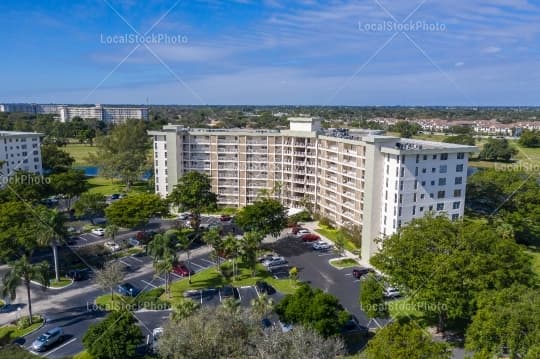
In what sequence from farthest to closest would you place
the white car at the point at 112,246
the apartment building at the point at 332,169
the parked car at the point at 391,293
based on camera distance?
the white car at the point at 112,246 → the apartment building at the point at 332,169 → the parked car at the point at 391,293

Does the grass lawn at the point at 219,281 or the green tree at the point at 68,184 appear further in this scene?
the green tree at the point at 68,184

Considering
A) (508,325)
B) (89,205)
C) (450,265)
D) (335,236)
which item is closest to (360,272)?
(335,236)

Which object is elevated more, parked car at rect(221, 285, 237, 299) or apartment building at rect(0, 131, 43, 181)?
apartment building at rect(0, 131, 43, 181)

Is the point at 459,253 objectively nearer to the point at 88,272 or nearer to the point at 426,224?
the point at 426,224

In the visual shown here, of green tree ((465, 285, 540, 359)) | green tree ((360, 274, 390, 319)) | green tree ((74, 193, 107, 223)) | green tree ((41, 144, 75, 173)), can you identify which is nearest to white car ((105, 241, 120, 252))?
green tree ((74, 193, 107, 223))

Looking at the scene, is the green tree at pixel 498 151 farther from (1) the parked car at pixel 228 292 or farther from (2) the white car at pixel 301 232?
(1) the parked car at pixel 228 292

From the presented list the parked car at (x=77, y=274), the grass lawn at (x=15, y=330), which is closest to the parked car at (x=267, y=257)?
the parked car at (x=77, y=274)

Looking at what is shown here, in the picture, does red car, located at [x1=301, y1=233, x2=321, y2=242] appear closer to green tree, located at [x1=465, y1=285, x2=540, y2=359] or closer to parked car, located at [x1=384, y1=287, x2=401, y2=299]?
parked car, located at [x1=384, y1=287, x2=401, y2=299]
